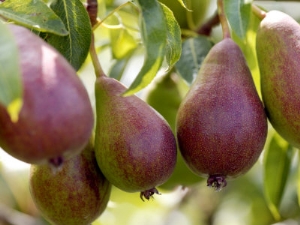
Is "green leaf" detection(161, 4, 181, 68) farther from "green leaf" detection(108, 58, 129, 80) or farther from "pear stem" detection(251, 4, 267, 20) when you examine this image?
"green leaf" detection(108, 58, 129, 80)

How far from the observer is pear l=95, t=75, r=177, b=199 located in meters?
1.43

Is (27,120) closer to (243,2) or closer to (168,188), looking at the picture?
→ (243,2)

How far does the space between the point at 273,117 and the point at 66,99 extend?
64 centimetres

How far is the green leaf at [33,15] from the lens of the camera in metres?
1.35

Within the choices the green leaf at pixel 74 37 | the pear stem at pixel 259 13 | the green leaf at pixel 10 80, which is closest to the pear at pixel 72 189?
the green leaf at pixel 74 37

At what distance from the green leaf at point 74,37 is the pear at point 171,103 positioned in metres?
0.51

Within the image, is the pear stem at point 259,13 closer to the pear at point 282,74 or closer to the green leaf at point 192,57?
the pear at point 282,74

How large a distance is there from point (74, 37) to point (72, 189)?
13.5 inches

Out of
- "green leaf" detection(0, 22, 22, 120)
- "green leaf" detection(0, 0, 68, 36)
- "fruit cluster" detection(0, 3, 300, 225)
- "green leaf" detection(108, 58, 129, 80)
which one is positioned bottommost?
"green leaf" detection(108, 58, 129, 80)

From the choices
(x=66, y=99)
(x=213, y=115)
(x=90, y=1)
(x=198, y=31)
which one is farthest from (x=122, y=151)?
(x=198, y=31)

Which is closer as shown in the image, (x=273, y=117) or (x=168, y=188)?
(x=273, y=117)

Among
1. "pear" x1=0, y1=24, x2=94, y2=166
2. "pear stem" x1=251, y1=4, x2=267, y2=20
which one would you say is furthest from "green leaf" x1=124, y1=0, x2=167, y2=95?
"pear stem" x1=251, y1=4, x2=267, y2=20

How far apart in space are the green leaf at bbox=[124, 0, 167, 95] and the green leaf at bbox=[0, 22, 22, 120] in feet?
0.84

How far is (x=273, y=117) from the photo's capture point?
5.21ft
